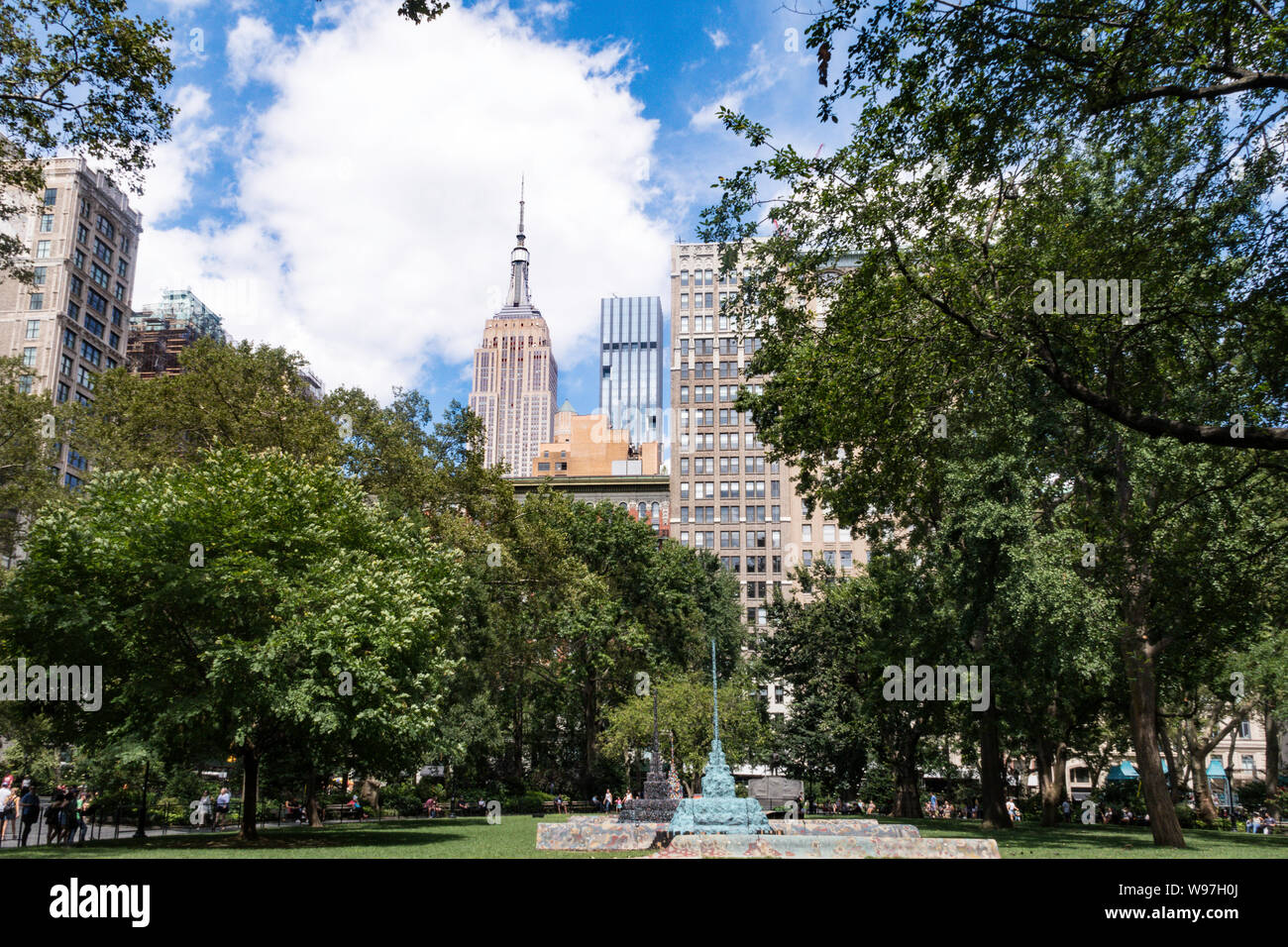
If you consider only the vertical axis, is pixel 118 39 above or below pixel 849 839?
above

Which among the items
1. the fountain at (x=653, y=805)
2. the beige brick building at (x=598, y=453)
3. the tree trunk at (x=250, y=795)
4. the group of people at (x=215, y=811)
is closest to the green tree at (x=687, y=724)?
the fountain at (x=653, y=805)

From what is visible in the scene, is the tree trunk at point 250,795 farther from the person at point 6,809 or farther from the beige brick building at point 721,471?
the beige brick building at point 721,471

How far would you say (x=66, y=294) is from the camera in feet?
268

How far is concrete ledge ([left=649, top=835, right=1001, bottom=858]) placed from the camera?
17.0 m

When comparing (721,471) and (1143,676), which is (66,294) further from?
(1143,676)

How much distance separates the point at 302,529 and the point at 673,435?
251ft

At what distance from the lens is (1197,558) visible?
18.4 m

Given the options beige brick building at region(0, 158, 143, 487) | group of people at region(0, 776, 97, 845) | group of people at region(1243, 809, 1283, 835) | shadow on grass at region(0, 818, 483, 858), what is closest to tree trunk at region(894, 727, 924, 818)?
group of people at region(1243, 809, 1283, 835)

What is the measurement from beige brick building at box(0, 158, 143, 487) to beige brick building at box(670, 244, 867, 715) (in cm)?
5741

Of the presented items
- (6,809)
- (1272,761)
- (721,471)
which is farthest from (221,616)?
(721,471)

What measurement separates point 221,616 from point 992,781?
2804cm

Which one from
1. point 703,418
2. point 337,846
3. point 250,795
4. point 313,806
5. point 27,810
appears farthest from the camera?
point 703,418
